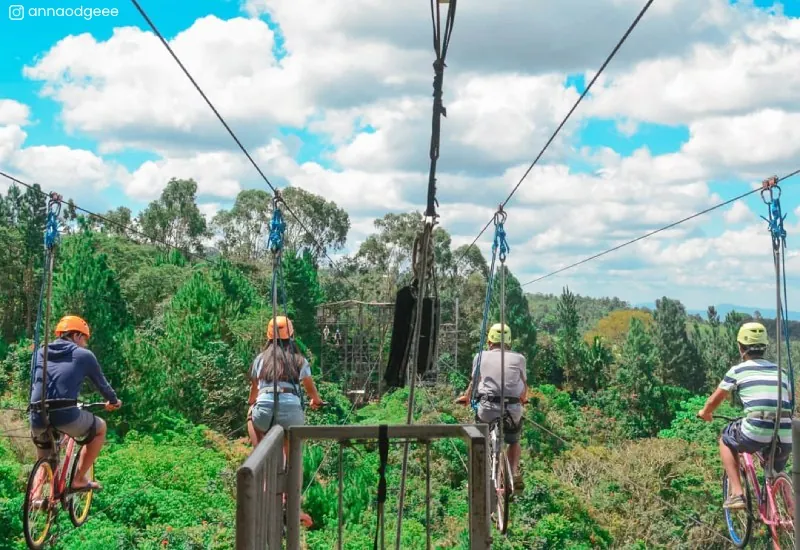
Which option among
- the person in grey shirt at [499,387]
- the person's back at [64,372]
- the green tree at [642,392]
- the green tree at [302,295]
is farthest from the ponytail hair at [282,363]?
the green tree at [642,392]

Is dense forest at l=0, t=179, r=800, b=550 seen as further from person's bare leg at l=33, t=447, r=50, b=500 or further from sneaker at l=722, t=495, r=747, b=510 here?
person's bare leg at l=33, t=447, r=50, b=500

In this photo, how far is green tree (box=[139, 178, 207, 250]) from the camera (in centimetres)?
4616

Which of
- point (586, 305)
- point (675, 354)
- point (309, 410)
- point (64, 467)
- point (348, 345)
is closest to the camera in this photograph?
point (64, 467)

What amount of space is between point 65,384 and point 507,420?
9.58 feet

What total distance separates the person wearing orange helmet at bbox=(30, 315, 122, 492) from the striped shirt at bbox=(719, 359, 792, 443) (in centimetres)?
368

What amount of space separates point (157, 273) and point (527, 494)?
22.8 m

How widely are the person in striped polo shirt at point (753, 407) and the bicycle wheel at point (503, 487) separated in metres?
1.52

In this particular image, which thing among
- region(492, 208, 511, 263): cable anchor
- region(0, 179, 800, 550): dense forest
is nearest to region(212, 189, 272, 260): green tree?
region(0, 179, 800, 550): dense forest

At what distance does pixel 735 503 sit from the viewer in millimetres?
4762

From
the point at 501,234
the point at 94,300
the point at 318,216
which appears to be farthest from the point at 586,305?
the point at 501,234

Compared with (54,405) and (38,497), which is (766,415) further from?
(38,497)

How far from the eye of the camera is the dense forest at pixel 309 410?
11875mm

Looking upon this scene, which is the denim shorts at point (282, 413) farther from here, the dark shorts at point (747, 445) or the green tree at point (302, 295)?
the green tree at point (302, 295)

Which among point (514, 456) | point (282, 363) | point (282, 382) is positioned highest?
point (282, 363)
